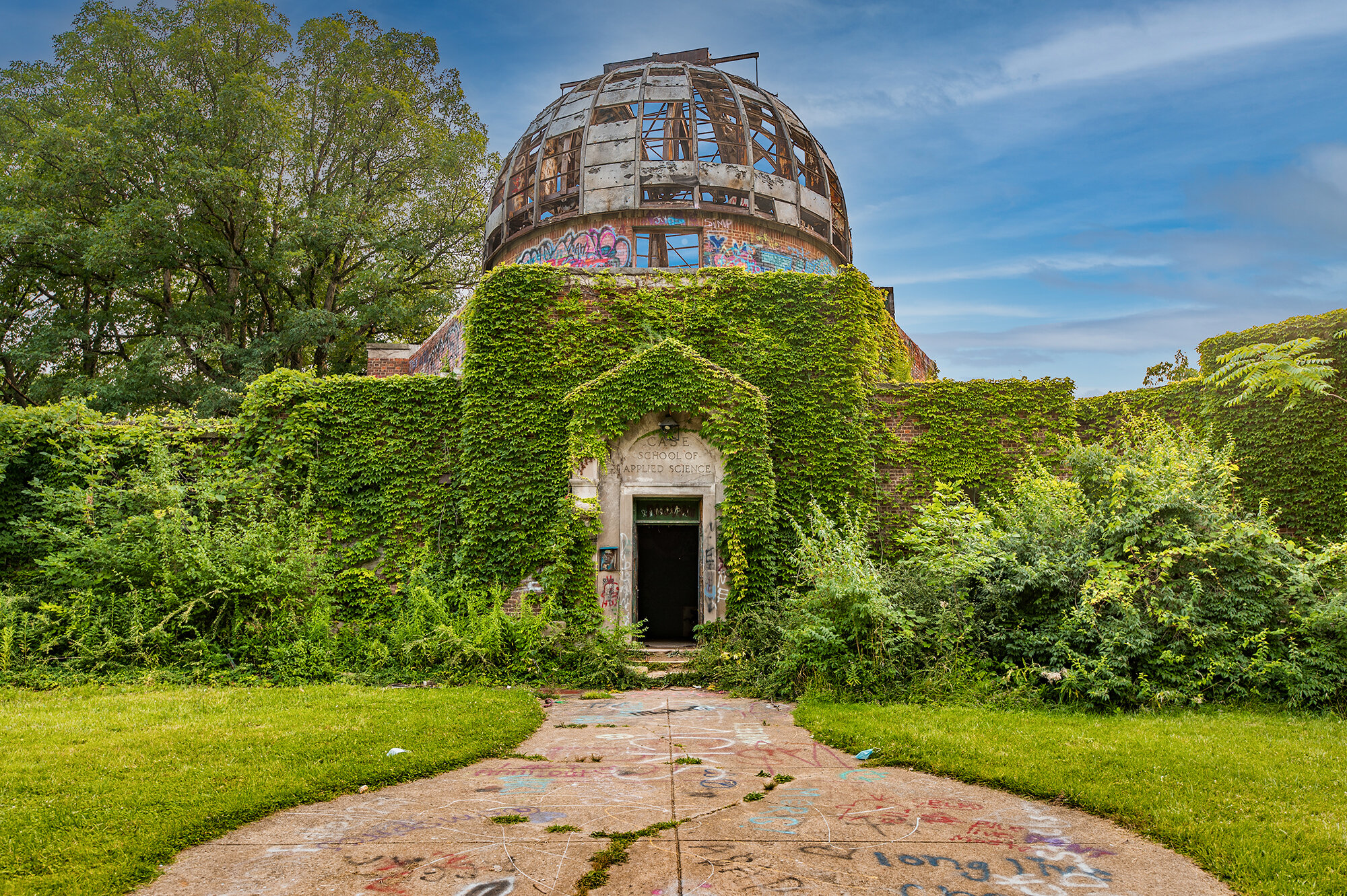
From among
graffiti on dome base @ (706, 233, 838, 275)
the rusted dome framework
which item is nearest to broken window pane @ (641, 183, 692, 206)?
the rusted dome framework

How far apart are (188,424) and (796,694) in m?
12.3

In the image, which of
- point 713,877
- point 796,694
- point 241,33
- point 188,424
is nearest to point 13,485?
point 188,424

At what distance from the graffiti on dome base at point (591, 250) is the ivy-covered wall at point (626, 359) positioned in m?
3.90

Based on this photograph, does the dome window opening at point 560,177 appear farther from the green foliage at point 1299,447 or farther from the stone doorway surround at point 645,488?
the green foliage at point 1299,447

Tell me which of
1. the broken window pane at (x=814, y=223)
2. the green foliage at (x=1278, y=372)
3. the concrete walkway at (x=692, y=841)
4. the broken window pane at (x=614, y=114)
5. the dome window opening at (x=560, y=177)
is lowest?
the concrete walkway at (x=692, y=841)

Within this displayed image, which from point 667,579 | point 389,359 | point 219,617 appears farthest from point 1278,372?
point 389,359

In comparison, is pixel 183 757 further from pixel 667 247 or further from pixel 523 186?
Result: pixel 523 186

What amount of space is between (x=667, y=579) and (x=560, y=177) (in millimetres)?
10538

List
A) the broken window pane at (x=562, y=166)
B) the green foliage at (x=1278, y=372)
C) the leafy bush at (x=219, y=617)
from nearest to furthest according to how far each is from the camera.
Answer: the green foliage at (x=1278, y=372)
the leafy bush at (x=219, y=617)
the broken window pane at (x=562, y=166)

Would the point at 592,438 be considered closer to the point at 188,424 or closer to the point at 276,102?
the point at 188,424

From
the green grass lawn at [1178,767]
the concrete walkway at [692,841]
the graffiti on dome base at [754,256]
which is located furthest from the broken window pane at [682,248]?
the concrete walkway at [692,841]

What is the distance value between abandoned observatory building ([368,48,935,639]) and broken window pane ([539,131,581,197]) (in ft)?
0.09

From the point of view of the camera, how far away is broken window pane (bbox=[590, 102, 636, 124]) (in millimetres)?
19281

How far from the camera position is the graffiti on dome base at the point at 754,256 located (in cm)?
1852
